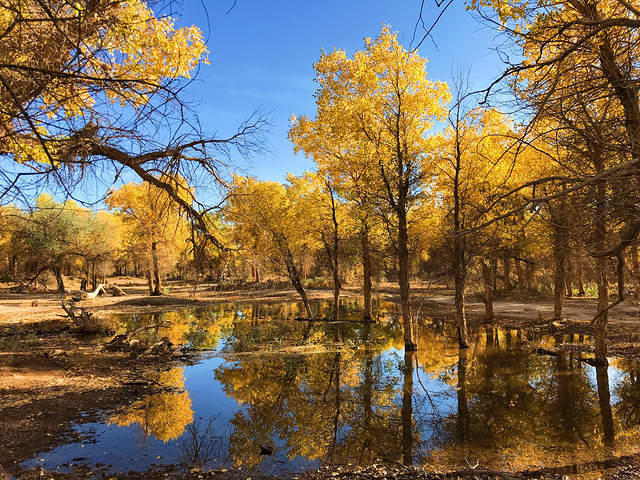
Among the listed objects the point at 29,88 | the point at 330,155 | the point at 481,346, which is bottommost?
the point at 481,346

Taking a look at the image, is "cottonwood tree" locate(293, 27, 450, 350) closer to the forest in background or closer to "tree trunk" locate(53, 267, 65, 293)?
the forest in background

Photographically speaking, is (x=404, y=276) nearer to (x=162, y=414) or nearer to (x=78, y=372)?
(x=162, y=414)

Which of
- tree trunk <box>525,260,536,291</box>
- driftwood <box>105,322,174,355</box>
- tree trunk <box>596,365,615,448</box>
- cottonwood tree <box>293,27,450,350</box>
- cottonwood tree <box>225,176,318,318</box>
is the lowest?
tree trunk <box>596,365,615,448</box>

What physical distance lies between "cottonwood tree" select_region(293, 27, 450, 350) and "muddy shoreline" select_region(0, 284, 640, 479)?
3628 mm

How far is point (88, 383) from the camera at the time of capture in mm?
9477

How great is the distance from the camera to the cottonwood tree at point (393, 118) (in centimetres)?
1236

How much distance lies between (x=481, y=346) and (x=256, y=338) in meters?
9.39

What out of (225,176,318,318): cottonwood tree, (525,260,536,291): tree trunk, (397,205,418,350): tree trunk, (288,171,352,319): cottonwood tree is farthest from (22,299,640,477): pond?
(525,260,536,291): tree trunk

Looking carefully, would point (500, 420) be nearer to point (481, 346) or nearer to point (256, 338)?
point (481, 346)

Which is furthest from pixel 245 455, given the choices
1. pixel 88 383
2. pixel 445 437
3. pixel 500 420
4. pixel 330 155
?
pixel 330 155

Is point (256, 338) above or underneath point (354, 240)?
underneath

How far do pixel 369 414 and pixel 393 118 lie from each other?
370 inches

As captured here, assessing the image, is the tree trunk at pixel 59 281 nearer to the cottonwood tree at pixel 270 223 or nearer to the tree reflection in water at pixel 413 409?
the cottonwood tree at pixel 270 223

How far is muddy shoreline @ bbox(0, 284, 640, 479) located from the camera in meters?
5.49
